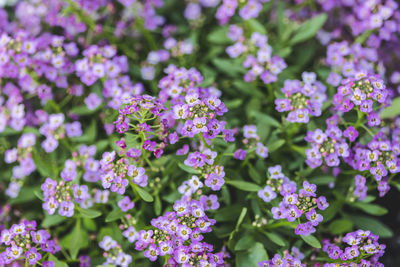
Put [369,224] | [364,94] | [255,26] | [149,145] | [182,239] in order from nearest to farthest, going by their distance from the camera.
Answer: [182,239] < [149,145] < [364,94] < [369,224] < [255,26]

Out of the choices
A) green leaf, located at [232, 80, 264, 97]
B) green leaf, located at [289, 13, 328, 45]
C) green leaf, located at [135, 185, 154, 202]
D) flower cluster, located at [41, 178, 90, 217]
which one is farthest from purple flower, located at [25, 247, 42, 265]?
green leaf, located at [289, 13, 328, 45]

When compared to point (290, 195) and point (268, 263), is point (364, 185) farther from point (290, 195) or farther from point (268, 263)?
point (268, 263)

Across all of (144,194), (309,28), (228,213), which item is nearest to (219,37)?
(309,28)

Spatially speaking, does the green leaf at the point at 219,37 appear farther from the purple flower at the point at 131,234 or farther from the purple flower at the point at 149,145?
the purple flower at the point at 131,234

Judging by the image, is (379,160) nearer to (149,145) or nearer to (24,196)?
(149,145)

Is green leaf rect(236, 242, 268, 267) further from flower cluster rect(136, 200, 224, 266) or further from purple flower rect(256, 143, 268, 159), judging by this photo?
purple flower rect(256, 143, 268, 159)

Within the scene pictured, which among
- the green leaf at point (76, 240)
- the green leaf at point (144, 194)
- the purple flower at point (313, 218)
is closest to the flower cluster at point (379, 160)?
the purple flower at point (313, 218)

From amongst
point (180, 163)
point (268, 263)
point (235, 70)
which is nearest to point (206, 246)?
point (268, 263)
